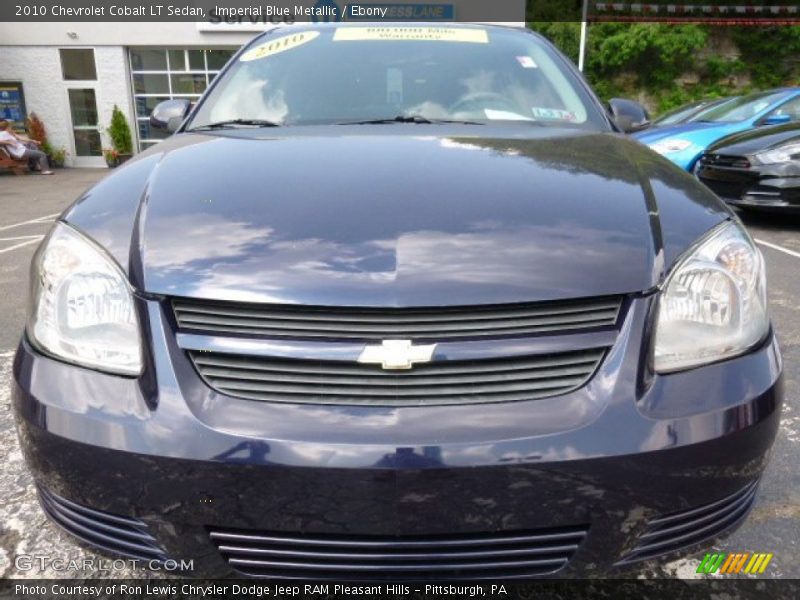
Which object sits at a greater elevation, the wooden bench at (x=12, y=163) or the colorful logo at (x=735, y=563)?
the colorful logo at (x=735, y=563)

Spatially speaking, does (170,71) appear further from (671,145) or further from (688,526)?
(688,526)

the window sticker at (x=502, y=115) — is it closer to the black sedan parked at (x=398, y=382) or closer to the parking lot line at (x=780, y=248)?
the black sedan parked at (x=398, y=382)

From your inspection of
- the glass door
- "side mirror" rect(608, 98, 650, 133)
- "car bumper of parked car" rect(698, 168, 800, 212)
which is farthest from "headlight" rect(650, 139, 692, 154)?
the glass door

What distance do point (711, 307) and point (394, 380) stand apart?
0.67 m

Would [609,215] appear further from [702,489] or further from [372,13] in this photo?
[372,13]

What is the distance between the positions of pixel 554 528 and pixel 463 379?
0.32 metres

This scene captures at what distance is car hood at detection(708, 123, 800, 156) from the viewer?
18.5 feet

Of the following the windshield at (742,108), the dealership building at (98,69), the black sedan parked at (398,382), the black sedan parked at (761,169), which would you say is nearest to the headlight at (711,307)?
the black sedan parked at (398,382)

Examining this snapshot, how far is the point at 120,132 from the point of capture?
1745 cm

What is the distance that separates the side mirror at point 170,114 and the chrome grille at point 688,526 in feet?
7.40

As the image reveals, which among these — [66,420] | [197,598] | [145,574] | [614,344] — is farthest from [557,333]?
[145,574]

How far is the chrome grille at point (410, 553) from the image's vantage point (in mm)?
1146

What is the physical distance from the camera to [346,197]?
53.9 inches

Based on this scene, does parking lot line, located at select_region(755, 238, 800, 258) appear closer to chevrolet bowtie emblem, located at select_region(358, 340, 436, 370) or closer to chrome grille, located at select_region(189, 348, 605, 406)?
chrome grille, located at select_region(189, 348, 605, 406)
